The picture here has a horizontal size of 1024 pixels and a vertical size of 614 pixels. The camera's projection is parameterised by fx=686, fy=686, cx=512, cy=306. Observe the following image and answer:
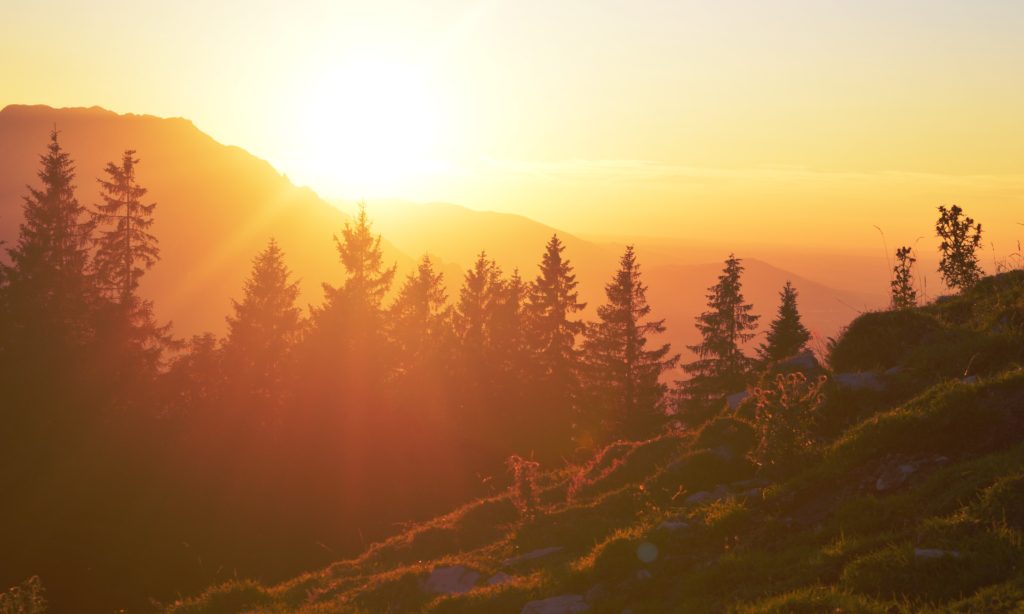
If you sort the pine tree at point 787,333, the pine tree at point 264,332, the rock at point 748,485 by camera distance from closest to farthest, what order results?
the rock at point 748,485
the pine tree at point 787,333
the pine tree at point 264,332

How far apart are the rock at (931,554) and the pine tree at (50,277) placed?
37.7 metres

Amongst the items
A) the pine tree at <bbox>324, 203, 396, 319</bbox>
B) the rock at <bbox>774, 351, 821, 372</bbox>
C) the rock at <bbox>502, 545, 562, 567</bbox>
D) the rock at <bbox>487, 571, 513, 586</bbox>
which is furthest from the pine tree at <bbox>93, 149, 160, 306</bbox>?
the rock at <bbox>774, 351, 821, 372</bbox>

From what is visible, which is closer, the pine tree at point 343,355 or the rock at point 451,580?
the rock at point 451,580

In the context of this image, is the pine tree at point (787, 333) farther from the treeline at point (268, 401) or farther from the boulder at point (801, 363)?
the boulder at point (801, 363)

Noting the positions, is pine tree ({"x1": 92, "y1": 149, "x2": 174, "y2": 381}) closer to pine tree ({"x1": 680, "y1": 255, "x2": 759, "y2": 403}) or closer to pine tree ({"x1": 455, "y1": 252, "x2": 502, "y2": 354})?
pine tree ({"x1": 455, "y1": 252, "x2": 502, "y2": 354})

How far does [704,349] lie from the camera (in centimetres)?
4581

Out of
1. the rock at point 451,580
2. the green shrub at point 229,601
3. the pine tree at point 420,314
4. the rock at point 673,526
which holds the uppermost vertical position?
the pine tree at point 420,314

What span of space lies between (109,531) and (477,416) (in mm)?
→ 25010

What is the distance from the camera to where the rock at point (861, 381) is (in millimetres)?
13305

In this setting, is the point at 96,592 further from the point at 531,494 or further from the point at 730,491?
the point at 730,491

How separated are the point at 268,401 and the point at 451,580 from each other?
29244mm

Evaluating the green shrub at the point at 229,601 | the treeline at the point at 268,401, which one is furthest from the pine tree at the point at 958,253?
the green shrub at the point at 229,601

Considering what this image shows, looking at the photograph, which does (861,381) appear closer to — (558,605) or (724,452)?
(724,452)

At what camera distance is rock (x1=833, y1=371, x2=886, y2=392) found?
1330cm
